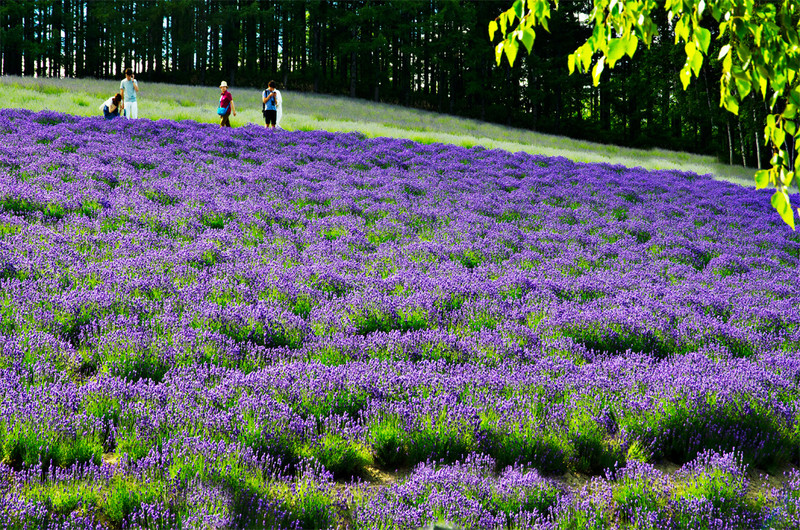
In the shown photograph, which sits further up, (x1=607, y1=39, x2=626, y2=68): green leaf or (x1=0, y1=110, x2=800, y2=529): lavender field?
(x1=607, y1=39, x2=626, y2=68): green leaf

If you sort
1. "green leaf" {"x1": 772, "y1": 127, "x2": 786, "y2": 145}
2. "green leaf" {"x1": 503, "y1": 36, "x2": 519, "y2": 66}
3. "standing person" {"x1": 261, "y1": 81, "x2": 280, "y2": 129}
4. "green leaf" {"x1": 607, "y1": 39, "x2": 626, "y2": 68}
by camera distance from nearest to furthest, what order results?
"green leaf" {"x1": 772, "y1": 127, "x2": 786, "y2": 145} → "green leaf" {"x1": 607, "y1": 39, "x2": 626, "y2": 68} → "green leaf" {"x1": 503, "y1": 36, "x2": 519, "y2": 66} → "standing person" {"x1": 261, "y1": 81, "x2": 280, "y2": 129}

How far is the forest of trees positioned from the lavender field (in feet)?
137

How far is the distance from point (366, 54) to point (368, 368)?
64.7 m

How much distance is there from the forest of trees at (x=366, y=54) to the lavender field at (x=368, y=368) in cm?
4173

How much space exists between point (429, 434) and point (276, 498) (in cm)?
122

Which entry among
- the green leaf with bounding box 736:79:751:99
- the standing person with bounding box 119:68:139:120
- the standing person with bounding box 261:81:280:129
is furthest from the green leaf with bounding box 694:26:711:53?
the standing person with bounding box 119:68:139:120

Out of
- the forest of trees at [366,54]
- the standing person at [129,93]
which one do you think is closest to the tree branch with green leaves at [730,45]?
the standing person at [129,93]

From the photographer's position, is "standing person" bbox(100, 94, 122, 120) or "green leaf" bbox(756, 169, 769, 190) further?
"standing person" bbox(100, 94, 122, 120)

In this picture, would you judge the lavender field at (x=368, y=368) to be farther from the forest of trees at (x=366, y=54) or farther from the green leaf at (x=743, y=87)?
the forest of trees at (x=366, y=54)

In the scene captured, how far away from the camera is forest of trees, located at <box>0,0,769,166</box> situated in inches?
2096

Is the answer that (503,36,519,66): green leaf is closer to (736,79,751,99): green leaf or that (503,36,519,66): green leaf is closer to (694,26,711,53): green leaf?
(694,26,711,53): green leaf

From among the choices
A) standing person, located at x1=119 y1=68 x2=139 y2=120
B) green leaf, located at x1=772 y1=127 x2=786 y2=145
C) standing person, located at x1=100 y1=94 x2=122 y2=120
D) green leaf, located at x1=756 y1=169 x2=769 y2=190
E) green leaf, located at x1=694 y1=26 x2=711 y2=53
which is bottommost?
green leaf, located at x1=756 y1=169 x2=769 y2=190

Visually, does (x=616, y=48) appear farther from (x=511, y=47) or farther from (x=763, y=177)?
(x=763, y=177)

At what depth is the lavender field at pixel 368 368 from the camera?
11.2 ft
